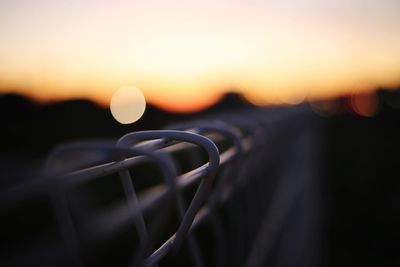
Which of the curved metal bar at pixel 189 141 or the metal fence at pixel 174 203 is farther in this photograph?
the curved metal bar at pixel 189 141

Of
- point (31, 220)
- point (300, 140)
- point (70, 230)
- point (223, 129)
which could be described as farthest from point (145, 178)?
point (70, 230)

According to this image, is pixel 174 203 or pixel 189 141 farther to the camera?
pixel 174 203

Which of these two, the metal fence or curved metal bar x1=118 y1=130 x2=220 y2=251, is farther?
curved metal bar x1=118 y1=130 x2=220 y2=251

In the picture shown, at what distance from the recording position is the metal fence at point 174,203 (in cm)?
65

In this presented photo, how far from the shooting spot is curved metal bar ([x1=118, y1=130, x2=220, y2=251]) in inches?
33.3

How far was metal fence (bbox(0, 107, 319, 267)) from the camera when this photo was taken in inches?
25.5

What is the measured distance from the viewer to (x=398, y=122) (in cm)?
1902

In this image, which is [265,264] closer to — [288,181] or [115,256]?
[115,256]

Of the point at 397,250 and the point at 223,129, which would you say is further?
the point at 397,250

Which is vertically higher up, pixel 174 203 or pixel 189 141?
pixel 189 141

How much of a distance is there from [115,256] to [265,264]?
1415 millimetres

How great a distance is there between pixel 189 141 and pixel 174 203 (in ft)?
1.61

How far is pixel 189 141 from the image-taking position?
848mm

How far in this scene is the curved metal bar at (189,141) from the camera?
846 millimetres
